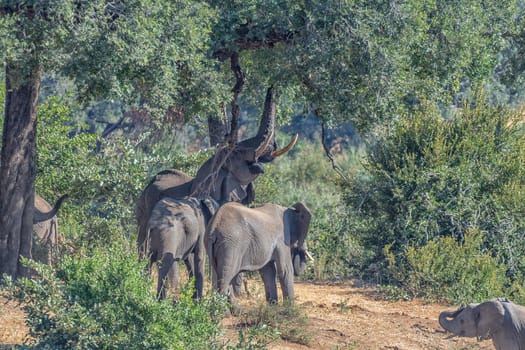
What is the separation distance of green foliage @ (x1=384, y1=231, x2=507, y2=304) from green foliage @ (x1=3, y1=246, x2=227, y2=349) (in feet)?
21.0

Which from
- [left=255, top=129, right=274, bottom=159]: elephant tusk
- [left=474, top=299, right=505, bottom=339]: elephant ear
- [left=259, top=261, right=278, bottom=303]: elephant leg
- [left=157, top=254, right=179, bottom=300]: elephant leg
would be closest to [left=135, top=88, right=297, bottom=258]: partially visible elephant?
[left=255, top=129, right=274, bottom=159]: elephant tusk

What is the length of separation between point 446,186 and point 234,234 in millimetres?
5407

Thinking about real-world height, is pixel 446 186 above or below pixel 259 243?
above

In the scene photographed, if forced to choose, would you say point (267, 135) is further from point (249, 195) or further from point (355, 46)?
point (355, 46)

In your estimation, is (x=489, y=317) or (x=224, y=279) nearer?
(x=489, y=317)

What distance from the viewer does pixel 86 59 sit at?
1112cm

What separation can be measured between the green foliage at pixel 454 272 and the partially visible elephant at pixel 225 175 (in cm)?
259

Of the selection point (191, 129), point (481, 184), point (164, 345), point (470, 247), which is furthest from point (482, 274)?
point (191, 129)

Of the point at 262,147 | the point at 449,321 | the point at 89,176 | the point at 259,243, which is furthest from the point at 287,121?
the point at 449,321

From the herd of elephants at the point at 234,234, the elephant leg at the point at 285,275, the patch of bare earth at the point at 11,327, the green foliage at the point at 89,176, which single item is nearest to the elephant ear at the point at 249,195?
the herd of elephants at the point at 234,234

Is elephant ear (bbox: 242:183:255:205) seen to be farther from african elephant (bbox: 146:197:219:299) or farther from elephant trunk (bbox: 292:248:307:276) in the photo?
elephant trunk (bbox: 292:248:307:276)

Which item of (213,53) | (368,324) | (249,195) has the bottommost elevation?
(368,324)

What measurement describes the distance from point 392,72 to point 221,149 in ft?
8.77

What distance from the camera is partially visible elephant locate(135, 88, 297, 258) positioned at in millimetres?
13906
